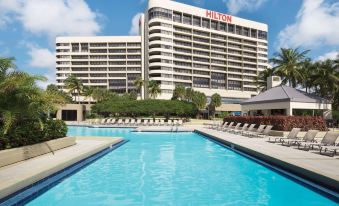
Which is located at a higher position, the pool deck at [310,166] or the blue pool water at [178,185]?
the pool deck at [310,166]

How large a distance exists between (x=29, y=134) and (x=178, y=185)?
6.33 meters

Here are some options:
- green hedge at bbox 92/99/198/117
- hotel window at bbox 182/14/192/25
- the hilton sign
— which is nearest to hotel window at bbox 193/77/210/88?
hotel window at bbox 182/14/192/25

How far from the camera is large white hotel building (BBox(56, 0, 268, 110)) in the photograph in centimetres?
9656

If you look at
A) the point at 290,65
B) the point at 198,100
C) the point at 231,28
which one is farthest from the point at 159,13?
the point at 290,65

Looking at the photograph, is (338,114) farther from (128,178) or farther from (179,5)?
(179,5)

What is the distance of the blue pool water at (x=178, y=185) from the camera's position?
332 inches

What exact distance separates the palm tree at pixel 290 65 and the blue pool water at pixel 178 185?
39999 millimetres

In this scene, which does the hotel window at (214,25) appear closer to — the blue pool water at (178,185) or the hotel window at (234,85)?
the hotel window at (234,85)

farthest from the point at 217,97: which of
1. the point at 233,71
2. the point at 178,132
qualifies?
the point at 178,132

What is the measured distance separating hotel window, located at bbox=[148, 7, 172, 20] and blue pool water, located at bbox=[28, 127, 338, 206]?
3376 inches

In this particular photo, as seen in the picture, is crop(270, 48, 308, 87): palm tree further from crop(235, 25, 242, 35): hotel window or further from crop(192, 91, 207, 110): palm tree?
crop(235, 25, 242, 35): hotel window

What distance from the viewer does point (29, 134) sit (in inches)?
505

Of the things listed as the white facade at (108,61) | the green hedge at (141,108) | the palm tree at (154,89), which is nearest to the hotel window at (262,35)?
the white facade at (108,61)

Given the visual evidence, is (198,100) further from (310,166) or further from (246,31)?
(310,166)
